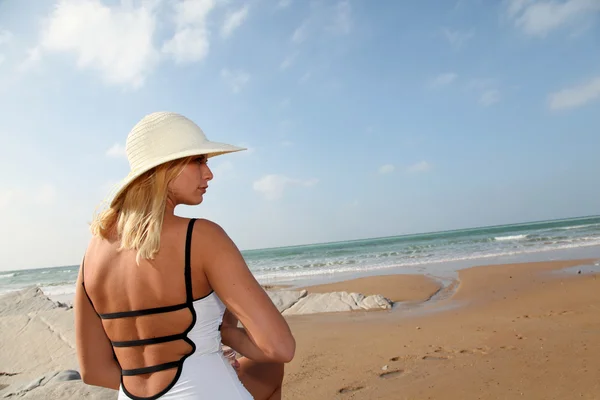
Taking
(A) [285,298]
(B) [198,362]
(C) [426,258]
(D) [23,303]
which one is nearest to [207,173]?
(B) [198,362]

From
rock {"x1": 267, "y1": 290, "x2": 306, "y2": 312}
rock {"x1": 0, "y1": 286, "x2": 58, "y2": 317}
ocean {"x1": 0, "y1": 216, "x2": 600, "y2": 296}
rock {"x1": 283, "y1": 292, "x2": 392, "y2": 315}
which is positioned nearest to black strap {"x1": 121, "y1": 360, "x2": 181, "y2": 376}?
rock {"x1": 0, "y1": 286, "x2": 58, "y2": 317}

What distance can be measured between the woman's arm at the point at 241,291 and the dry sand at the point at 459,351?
2.73 meters

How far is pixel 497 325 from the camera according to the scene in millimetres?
5695

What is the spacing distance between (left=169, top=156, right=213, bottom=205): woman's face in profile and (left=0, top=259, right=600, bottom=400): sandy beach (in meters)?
2.42

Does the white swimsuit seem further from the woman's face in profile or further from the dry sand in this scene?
the dry sand

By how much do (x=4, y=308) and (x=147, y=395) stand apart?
6.53 meters

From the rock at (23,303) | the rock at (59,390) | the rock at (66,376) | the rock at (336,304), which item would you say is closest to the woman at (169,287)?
the rock at (59,390)

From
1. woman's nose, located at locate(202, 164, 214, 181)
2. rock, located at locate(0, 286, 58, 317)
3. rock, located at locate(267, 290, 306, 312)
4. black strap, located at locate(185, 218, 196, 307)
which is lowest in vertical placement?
rock, located at locate(267, 290, 306, 312)

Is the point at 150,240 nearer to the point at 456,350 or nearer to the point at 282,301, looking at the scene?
the point at 456,350

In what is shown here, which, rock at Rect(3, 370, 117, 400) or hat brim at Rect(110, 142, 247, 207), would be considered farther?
rock at Rect(3, 370, 117, 400)

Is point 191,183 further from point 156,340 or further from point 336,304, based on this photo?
point 336,304

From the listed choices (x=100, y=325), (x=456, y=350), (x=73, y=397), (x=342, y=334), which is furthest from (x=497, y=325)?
(x=100, y=325)

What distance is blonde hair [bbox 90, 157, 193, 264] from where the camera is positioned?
1267mm

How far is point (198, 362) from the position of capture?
1394 millimetres
